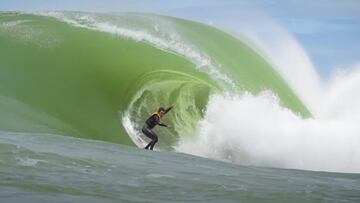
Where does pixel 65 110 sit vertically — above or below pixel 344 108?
below

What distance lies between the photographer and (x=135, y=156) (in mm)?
10383

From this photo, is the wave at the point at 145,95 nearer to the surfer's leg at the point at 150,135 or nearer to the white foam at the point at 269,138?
the white foam at the point at 269,138

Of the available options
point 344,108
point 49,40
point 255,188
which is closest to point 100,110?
point 49,40

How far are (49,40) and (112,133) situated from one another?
5.24 meters

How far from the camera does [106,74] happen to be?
655 inches

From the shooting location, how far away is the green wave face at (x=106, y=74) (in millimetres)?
14344

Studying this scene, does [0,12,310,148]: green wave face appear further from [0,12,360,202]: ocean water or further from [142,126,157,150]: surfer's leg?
[142,126,157,150]: surfer's leg

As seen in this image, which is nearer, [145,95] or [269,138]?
[269,138]

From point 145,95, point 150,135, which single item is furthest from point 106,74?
point 150,135

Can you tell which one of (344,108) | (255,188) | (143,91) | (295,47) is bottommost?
(255,188)

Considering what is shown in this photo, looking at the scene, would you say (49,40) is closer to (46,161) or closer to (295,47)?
(46,161)

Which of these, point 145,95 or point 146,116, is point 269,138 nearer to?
point 146,116

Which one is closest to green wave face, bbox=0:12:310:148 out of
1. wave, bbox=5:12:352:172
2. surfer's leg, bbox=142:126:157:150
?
wave, bbox=5:12:352:172

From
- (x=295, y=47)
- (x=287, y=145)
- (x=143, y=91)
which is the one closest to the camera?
(x=287, y=145)
